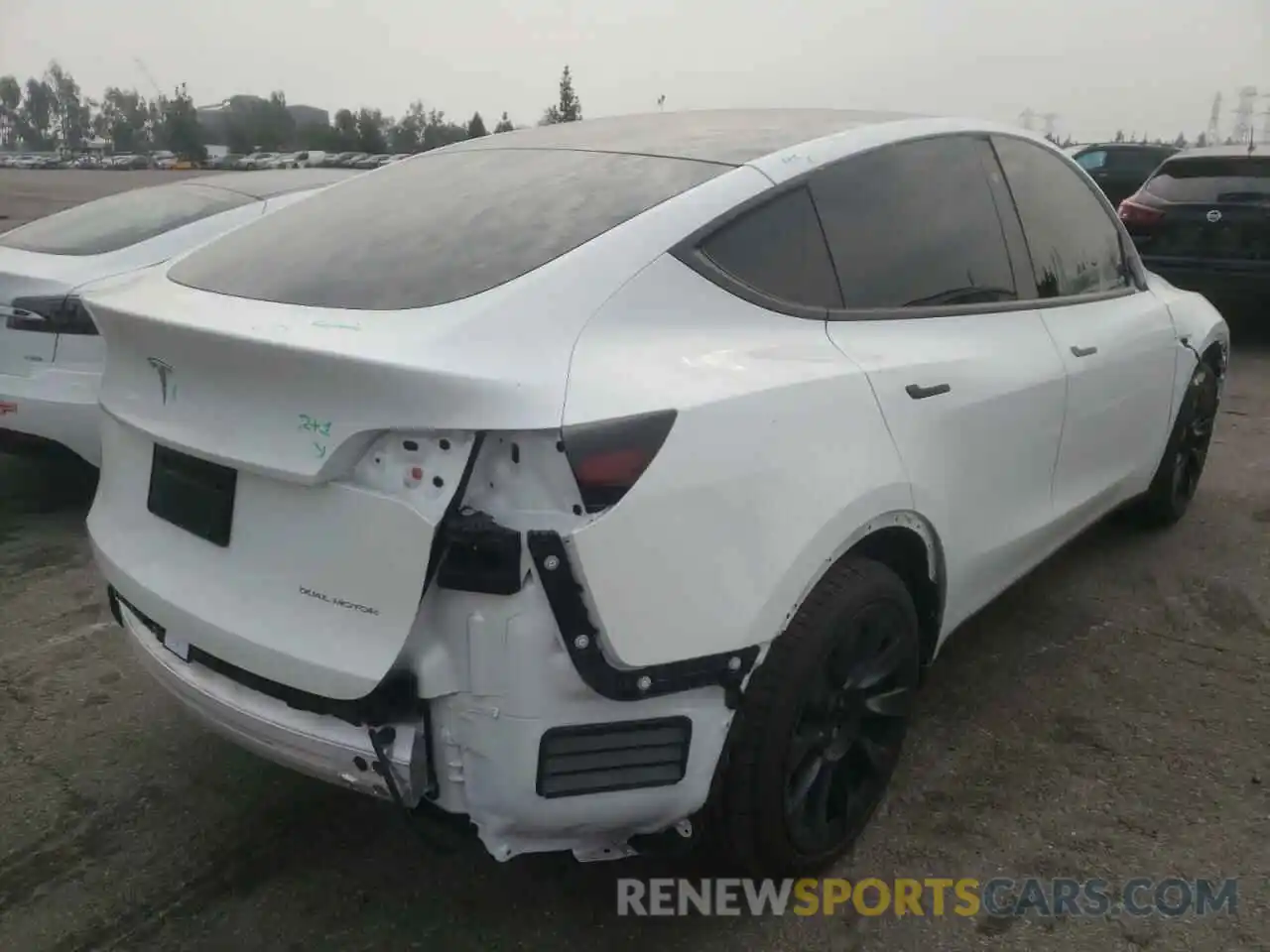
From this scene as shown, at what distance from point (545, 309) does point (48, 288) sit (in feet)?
11.0

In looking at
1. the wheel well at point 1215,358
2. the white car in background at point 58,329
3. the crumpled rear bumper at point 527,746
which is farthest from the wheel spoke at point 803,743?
the white car in background at point 58,329

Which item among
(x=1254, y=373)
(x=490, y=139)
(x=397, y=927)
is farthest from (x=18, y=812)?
(x=1254, y=373)

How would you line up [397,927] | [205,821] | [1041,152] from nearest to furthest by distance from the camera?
[397,927] → [205,821] → [1041,152]

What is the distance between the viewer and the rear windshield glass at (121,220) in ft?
16.2

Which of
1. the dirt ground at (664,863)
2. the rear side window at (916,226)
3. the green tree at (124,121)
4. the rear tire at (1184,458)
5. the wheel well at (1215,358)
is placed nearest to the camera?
the dirt ground at (664,863)

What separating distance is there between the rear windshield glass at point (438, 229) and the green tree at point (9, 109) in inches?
4451

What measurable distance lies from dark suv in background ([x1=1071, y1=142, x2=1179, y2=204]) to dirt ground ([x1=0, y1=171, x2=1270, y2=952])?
13.5 m

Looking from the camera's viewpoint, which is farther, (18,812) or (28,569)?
(28,569)

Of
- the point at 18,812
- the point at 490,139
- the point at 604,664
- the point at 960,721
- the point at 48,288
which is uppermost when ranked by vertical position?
the point at 490,139

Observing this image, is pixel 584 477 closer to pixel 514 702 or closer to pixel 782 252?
pixel 514 702

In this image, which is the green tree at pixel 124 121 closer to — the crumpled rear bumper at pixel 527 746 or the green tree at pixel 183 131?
the green tree at pixel 183 131

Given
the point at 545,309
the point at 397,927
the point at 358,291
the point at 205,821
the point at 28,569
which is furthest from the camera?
the point at 28,569

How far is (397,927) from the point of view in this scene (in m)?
2.33

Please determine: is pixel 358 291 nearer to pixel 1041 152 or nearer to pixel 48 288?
pixel 1041 152
